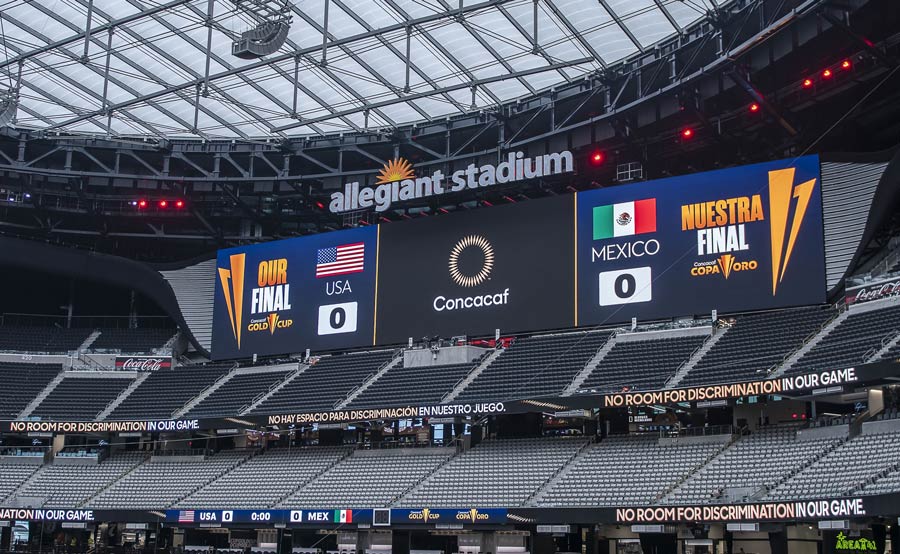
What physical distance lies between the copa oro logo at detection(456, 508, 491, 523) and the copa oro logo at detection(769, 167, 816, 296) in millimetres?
13631

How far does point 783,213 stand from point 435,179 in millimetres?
14639

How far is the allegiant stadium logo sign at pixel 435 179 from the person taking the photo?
43.1 metres

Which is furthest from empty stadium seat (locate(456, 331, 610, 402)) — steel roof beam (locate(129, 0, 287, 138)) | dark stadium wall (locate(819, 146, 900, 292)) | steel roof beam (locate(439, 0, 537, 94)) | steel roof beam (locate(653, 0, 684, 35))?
steel roof beam (locate(129, 0, 287, 138))

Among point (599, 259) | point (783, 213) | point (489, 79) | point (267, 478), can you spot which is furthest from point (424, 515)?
point (489, 79)

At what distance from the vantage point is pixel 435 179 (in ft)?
150

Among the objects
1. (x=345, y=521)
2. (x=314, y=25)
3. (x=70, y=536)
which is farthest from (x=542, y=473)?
(x=70, y=536)

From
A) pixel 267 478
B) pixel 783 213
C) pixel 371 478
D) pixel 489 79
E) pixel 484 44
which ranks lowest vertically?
pixel 267 478

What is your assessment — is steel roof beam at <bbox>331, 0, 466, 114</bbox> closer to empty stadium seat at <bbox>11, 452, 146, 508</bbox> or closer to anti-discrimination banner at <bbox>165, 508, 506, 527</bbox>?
anti-discrimination banner at <bbox>165, 508, 506, 527</bbox>

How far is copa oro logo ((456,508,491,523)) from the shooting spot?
36.8 meters

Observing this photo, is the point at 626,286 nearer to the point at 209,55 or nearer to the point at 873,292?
the point at 873,292

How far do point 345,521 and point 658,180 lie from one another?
1822cm

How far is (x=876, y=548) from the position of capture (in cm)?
3216

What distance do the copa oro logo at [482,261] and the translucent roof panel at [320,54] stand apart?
5.86 metres

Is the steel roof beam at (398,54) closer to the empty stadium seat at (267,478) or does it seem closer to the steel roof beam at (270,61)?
the steel roof beam at (270,61)
